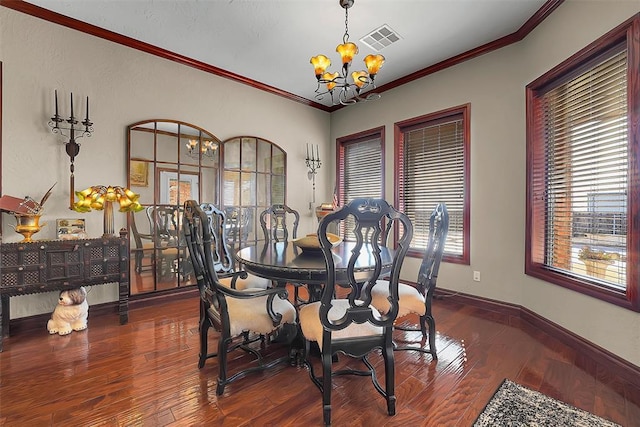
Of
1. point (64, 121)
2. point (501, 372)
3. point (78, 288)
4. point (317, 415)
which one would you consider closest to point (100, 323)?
point (78, 288)

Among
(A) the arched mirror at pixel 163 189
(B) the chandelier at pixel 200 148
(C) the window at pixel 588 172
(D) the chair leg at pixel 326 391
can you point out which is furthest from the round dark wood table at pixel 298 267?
(B) the chandelier at pixel 200 148

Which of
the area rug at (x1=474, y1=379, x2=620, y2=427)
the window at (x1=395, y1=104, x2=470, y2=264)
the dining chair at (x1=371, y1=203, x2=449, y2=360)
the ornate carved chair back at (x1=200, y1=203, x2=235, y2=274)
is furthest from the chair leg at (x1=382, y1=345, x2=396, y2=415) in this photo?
the window at (x1=395, y1=104, x2=470, y2=264)

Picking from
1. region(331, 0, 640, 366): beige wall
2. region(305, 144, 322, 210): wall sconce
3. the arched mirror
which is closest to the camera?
region(331, 0, 640, 366): beige wall

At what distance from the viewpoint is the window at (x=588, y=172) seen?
1.92 meters

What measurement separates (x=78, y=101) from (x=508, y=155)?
4.47 metres

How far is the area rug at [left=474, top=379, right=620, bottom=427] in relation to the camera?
1.49 meters

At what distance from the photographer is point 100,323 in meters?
2.78

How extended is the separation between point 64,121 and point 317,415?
3.38 m

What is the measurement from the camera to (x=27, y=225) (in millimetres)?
2438

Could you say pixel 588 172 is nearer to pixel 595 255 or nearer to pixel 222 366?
pixel 595 255

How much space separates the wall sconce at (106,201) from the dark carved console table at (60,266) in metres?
0.19

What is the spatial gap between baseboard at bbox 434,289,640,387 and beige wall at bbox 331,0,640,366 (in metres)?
0.05

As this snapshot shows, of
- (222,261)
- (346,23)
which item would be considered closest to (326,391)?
(222,261)

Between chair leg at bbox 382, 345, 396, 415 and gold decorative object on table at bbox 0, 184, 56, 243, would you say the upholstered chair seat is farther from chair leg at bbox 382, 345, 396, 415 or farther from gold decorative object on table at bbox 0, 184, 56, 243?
gold decorative object on table at bbox 0, 184, 56, 243
